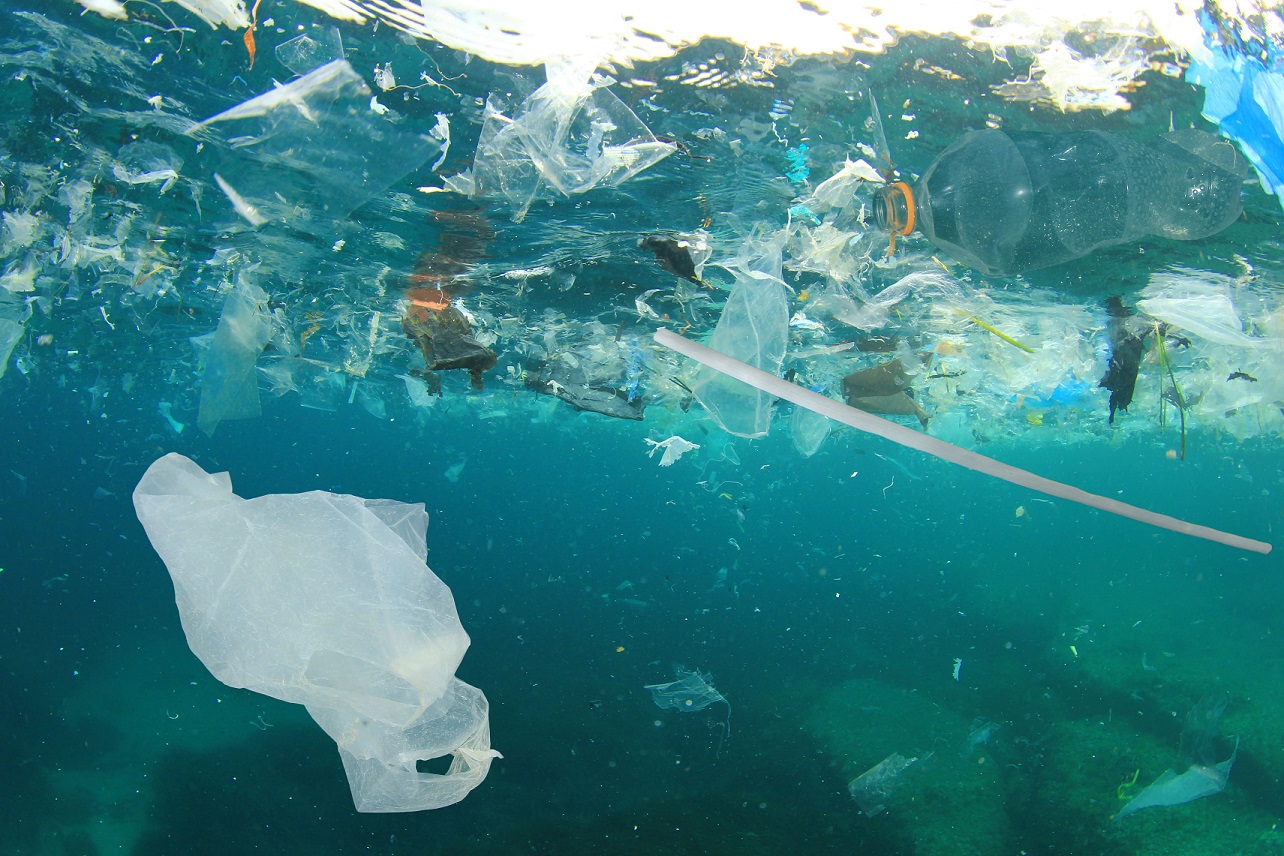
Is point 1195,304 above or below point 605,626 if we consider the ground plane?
above

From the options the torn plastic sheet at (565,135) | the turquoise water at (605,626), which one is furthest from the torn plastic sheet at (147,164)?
the torn plastic sheet at (565,135)

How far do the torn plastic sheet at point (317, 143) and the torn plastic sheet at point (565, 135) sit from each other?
0.65m

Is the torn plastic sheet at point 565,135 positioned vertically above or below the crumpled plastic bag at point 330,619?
above

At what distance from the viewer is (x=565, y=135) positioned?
15.7ft

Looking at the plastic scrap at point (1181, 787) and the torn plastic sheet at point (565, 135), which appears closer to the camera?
the torn plastic sheet at point (565, 135)

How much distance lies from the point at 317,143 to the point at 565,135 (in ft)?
7.19

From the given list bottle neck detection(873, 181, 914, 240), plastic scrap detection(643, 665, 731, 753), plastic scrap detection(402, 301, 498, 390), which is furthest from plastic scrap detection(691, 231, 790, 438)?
plastic scrap detection(643, 665, 731, 753)

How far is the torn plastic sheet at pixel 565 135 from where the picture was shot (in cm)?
451

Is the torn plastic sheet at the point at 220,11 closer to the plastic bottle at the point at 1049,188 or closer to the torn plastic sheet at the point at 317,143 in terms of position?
the torn plastic sheet at the point at 317,143

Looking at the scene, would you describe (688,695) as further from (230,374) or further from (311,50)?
(311,50)

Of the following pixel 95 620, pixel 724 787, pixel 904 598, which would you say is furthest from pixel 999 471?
pixel 95 620

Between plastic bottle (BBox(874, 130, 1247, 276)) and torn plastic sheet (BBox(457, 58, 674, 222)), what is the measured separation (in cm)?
222

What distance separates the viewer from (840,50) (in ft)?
13.5

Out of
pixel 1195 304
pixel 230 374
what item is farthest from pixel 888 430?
pixel 1195 304
